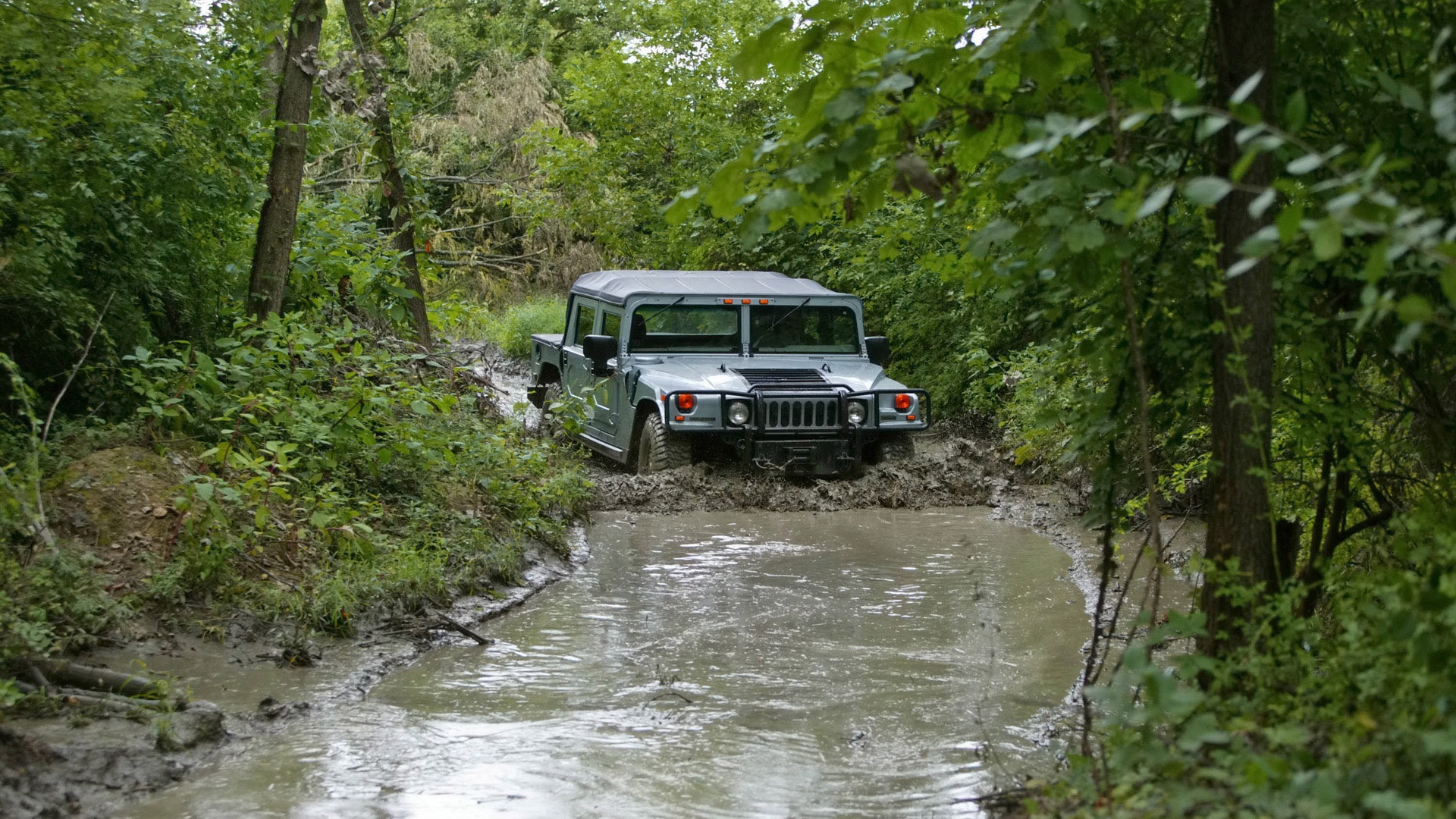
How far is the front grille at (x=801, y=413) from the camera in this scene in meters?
9.70

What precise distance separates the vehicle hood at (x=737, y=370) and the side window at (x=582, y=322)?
3.42 ft

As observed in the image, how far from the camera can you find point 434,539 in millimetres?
6883

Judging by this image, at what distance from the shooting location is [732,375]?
1012 centimetres

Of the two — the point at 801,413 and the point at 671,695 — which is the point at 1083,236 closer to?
the point at 671,695

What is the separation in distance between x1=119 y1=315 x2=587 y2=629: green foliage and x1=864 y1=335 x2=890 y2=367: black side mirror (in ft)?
10.9

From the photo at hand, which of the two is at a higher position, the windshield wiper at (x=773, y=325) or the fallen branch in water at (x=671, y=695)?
the windshield wiper at (x=773, y=325)

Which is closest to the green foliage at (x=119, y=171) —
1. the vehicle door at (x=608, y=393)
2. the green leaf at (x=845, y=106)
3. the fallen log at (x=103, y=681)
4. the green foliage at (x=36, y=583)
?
the green foliage at (x=36, y=583)

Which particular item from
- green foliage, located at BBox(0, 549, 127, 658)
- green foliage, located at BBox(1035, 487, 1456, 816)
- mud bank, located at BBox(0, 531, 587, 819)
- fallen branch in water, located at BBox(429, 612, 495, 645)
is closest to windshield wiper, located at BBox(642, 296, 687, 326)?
mud bank, located at BBox(0, 531, 587, 819)

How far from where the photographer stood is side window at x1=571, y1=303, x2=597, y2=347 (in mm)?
11452

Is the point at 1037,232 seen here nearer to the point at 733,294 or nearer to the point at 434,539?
the point at 434,539

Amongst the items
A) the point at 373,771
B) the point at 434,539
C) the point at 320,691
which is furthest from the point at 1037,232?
the point at 434,539

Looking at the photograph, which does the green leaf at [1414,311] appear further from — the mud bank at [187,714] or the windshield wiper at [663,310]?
the windshield wiper at [663,310]

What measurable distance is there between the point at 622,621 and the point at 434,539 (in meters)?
1.14

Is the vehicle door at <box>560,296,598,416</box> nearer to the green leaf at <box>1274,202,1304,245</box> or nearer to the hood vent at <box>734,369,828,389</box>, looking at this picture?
the hood vent at <box>734,369,828,389</box>
